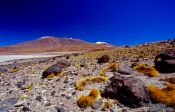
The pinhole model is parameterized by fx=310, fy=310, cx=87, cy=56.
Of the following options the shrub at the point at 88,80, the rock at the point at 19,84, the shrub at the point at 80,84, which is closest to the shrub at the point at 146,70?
the shrub at the point at 88,80

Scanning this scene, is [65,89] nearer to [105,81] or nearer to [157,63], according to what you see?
[105,81]

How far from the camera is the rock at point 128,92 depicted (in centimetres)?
1352

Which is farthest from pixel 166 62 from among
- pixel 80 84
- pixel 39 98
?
pixel 39 98

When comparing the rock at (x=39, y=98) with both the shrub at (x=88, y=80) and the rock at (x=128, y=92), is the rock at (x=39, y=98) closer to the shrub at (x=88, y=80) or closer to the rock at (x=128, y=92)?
the shrub at (x=88, y=80)

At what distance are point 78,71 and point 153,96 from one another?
6.79 metres

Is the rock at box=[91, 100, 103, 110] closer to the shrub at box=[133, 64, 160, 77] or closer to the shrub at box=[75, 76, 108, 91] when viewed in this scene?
the shrub at box=[75, 76, 108, 91]

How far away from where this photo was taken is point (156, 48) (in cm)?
2469

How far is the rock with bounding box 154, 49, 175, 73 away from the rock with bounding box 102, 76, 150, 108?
428cm

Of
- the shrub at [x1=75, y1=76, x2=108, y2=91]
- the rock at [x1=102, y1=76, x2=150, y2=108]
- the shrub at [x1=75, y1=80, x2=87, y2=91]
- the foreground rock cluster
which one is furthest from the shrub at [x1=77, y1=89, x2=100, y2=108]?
the shrub at [x1=75, y1=76, x2=108, y2=91]

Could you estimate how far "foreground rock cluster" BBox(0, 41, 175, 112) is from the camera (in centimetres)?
1362

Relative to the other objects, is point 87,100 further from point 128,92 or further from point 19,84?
point 19,84

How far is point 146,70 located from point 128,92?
457 cm

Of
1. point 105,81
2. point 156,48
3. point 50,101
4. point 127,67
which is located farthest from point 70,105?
point 156,48

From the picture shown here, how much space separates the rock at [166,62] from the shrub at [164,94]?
3.56m
